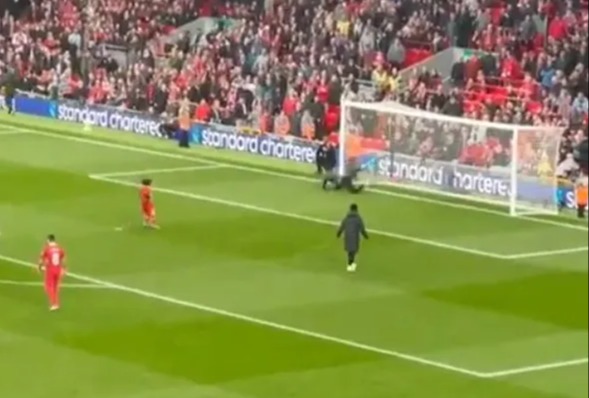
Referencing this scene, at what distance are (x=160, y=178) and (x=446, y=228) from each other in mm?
10052

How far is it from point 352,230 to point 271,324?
418 cm

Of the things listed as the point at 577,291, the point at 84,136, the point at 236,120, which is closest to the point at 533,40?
the point at 236,120

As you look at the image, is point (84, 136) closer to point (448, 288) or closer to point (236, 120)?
point (236, 120)

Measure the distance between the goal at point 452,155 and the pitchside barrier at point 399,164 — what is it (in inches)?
1.0

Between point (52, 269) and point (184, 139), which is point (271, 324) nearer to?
point (52, 269)

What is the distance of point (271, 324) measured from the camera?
93.8 feet

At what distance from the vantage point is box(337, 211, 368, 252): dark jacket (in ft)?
105

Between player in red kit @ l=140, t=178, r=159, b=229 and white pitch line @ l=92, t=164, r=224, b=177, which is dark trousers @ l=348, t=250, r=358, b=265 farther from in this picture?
white pitch line @ l=92, t=164, r=224, b=177

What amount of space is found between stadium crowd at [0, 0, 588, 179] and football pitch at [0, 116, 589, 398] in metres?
3.63

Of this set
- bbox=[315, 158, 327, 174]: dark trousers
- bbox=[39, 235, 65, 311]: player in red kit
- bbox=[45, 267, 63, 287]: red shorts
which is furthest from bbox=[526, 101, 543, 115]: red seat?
bbox=[45, 267, 63, 287]: red shorts

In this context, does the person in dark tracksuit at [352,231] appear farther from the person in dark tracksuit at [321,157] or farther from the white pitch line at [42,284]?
the person in dark tracksuit at [321,157]

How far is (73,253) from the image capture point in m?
35.0

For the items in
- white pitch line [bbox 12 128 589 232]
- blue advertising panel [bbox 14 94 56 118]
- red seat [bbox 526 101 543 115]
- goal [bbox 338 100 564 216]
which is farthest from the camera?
blue advertising panel [bbox 14 94 56 118]

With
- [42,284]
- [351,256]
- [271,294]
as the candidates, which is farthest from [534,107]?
[42,284]
